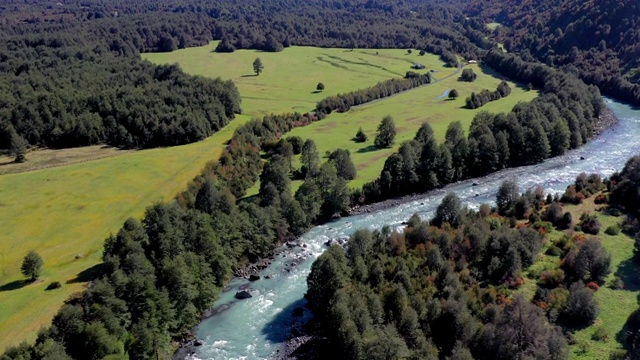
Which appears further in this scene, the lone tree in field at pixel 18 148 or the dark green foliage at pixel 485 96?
the dark green foliage at pixel 485 96

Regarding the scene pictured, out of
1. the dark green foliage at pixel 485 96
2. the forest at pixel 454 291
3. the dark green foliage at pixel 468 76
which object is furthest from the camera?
the dark green foliage at pixel 468 76

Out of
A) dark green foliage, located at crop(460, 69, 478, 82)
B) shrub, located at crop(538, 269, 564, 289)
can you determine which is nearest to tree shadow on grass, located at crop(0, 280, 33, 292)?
shrub, located at crop(538, 269, 564, 289)

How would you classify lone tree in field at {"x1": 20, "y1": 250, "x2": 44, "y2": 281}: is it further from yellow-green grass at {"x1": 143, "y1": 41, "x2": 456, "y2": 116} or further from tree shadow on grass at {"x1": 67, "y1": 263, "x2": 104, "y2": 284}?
yellow-green grass at {"x1": 143, "y1": 41, "x2": 456, "y2": 116}

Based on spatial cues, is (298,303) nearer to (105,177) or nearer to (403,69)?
(105,177)

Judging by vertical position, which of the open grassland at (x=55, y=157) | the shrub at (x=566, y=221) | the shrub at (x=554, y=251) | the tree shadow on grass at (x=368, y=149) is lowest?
the shrub at (x=554, y=251)

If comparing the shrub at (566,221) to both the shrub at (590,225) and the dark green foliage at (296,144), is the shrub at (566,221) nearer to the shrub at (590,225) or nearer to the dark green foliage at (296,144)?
the shrub at (590,225)

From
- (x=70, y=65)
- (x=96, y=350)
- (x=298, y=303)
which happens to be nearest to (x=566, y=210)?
(x=298, y=303)

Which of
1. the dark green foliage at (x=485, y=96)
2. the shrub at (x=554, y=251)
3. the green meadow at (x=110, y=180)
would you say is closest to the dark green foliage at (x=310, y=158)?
the green meadow at (x=110, y=180)
